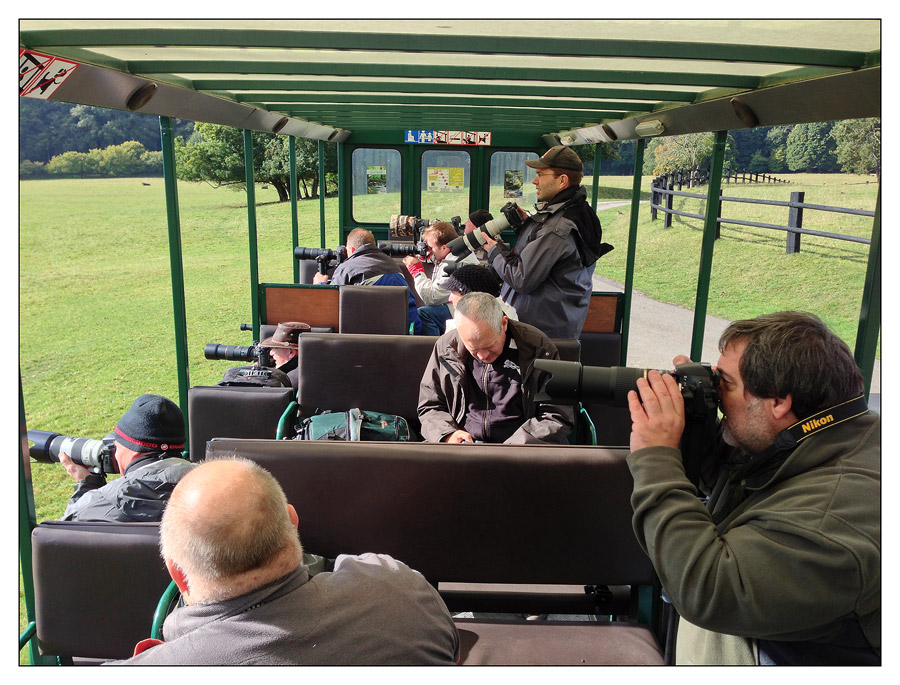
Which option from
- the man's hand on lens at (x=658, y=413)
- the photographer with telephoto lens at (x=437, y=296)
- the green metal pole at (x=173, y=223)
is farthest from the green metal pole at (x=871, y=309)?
the green metal pole at (x=173, y=223)

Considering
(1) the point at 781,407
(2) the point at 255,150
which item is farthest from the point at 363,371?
(2) the point at 255,150

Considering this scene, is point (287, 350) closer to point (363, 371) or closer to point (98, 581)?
point (363, 371)

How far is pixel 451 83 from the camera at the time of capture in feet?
13.1

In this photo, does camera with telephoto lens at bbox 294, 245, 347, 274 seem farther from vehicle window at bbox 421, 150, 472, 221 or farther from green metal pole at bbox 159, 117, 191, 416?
vehicle window at bbox 421, 150, 472, 221

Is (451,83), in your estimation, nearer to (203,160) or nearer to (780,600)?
(780,600)

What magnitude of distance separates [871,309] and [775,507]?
68.9 inches

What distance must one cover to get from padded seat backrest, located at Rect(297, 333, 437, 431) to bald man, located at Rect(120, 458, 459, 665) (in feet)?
7.37

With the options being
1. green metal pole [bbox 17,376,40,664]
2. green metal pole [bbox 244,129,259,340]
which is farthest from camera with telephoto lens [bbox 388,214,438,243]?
green metal pole [bbox 17,376,40,664]

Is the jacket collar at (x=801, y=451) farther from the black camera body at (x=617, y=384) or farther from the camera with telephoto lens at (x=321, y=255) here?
the camera with telephoto lens at (x=321, y=255)

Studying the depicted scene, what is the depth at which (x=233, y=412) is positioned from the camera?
3.50 metres

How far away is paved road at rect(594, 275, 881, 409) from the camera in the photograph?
10.1m

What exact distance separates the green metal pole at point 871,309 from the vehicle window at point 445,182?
7331 millimetres

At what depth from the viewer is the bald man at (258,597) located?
1.35 m

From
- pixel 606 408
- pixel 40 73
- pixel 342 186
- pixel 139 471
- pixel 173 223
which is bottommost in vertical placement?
pixel 606 408
